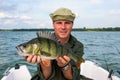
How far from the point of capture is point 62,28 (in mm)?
5090

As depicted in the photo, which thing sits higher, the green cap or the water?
the green cap

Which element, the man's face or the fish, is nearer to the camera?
the fish

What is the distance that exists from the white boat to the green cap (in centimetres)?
330

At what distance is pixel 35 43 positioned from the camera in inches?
164

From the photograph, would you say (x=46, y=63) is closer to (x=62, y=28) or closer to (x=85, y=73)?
(x=62, y=28)

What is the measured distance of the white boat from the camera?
337 inches

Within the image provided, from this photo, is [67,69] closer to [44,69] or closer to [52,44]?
[44,69]

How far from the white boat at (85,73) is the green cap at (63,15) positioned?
10.8ft

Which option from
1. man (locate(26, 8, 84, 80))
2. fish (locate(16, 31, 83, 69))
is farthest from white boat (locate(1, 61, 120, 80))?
fish (locate(16, 31, 83, 69))

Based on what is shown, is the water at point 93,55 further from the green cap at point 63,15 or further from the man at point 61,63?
the green cap at point 63,15

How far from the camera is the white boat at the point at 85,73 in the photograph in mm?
8562

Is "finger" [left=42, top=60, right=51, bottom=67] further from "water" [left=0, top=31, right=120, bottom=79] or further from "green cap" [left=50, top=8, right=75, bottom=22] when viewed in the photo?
"water" [left=0, top=31, right=120, bottom=79]

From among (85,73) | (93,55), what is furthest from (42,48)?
(93,55)

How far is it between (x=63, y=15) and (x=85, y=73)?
182 inches
